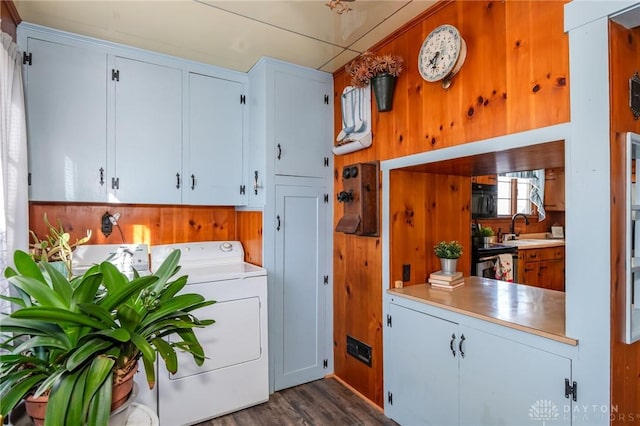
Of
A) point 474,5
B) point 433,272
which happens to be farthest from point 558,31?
point 433,272

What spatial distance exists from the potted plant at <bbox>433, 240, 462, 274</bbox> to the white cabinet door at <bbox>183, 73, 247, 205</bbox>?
1.62 m

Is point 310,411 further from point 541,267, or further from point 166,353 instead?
point 541,267

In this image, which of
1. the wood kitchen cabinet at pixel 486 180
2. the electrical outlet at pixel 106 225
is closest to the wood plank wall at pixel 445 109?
the wood kitchen cabinet at pixel 486 180

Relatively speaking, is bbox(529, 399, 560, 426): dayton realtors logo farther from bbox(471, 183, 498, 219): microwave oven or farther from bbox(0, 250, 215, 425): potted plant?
bbox(471, 183, 498, 219): microwave oven

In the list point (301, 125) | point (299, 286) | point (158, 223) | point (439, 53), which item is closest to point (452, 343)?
point (299, 286)

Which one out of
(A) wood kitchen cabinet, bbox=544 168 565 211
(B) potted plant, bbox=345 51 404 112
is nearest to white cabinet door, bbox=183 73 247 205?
(B) potted plant, bbox=345 51 404 112

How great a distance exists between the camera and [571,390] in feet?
4.35

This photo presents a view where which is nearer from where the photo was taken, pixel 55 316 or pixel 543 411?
pixel 55 316

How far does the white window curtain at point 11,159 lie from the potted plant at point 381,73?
1987mm

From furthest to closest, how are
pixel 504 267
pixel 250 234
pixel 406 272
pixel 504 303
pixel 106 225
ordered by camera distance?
pixel 504 267 → pixel 250 234 → pixel 106 225 → pixel 406 272 → pixel 504 303

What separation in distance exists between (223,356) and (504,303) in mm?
1822

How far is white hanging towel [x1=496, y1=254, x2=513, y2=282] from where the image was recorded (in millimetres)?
3406

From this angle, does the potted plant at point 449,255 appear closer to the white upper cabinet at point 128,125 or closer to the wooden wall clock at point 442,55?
the wooden wall clock at point 442,55

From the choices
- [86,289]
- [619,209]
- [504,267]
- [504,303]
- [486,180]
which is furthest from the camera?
[486,180]
